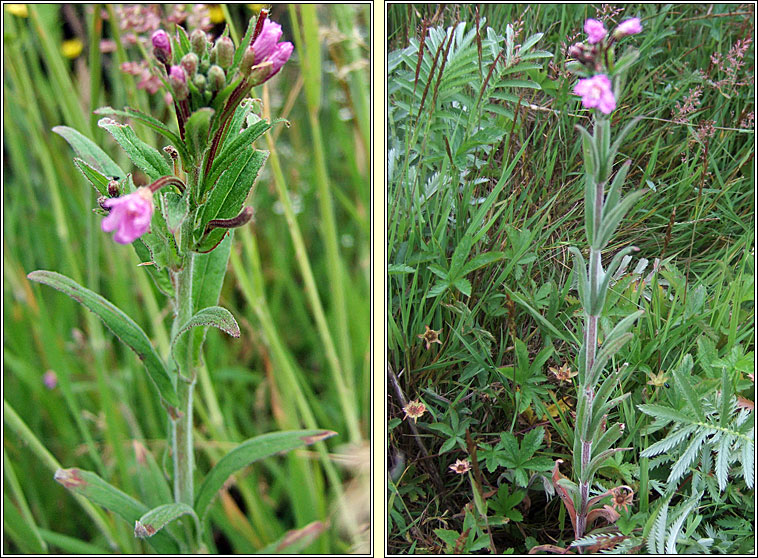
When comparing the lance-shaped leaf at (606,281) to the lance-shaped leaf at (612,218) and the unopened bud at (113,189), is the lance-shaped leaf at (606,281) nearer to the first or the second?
the lance-shaped leaf at (612,218)

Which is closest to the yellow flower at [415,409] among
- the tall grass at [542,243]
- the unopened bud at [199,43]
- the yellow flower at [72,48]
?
the tall grass at [542,243]

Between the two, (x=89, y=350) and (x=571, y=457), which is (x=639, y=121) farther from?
(x=89, y=350)

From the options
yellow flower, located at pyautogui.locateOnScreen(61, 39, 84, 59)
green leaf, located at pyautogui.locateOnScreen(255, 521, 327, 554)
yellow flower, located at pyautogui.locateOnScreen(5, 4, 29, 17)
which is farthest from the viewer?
yellow flower, located at pyautogui.locateOnScreen(61, 39, 84, 59)

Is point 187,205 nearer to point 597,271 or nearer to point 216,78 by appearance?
point 216,78

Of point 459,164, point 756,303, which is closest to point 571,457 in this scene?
point 756,303

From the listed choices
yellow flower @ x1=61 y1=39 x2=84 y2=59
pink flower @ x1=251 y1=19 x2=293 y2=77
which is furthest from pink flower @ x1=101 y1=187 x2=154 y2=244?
yellow flower @ x1=61 y1=39 x2=84 y2=59

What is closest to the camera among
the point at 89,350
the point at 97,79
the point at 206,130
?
the point at 206,130

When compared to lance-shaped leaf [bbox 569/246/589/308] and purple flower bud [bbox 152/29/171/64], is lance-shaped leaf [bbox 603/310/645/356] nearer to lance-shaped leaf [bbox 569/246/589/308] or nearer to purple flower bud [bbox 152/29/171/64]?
lance-shaped leaf [bbox 569/246/589/308]
